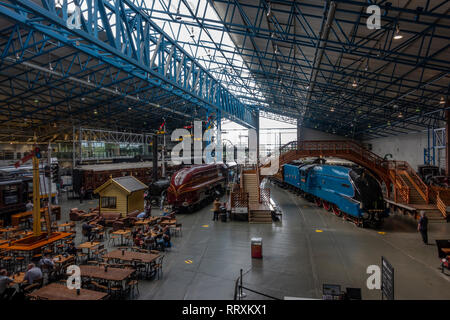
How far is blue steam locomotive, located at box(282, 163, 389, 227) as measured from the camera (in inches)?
586

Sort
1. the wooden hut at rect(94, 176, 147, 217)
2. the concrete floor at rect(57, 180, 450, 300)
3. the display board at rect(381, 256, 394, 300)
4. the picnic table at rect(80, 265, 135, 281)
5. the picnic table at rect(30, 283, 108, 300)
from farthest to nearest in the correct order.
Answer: the wooden hut at rect(94, 176, 147, 217) < the concrete floor at rect(57, 180, 450, 300) < the picnic table at rect(80, 265, 135, 281) < the picnic table at rect(30, 283, 108, 300) < the display board at rect(381, 256, 394, 300)

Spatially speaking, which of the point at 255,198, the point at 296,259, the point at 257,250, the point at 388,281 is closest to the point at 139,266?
the point at 257,250

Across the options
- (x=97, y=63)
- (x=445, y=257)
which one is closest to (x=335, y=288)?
(x=445, y=257)

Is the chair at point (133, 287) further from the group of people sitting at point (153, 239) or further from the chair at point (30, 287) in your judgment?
the group of people sitting at point (153, 239)

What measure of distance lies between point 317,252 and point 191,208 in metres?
10.9

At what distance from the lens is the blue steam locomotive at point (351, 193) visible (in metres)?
14.9

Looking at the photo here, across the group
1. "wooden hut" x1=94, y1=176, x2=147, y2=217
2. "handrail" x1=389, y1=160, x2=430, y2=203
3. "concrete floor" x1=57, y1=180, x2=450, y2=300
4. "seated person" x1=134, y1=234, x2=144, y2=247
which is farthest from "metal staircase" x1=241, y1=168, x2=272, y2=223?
"handrail" x1=389, y1=160, x2=430, y2=203

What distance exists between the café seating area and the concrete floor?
644mm

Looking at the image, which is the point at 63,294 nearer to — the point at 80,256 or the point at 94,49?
the point at 80,256

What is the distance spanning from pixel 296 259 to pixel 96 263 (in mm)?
7428

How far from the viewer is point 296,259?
10398 millimetres

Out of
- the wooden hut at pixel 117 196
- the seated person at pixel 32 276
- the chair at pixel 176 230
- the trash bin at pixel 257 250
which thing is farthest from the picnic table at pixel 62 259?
the wooden hut at pixel 117 196

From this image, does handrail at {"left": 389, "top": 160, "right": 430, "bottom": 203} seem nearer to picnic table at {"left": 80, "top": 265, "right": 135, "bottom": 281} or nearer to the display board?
the display board
